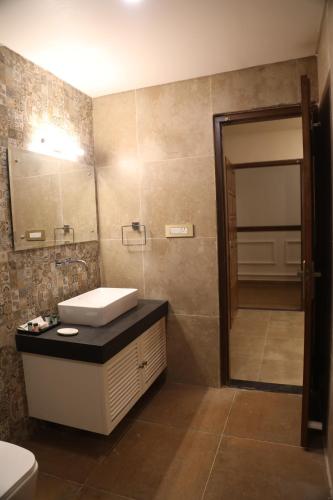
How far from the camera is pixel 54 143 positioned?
230cm

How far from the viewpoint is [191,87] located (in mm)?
2438

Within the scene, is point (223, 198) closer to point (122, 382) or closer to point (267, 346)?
point (122, 382)

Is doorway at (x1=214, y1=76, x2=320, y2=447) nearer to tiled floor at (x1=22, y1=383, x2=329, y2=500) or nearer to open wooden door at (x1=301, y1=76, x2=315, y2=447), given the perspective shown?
open wooden door at (x1=301, y1=76, x2=315, y2=447)

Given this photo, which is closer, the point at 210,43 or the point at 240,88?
the point at 210,43

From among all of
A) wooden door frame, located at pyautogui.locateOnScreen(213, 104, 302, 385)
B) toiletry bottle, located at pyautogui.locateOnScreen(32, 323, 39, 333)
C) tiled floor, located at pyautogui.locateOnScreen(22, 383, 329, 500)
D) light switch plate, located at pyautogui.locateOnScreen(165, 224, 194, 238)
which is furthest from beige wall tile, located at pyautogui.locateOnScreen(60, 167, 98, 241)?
tiled floor, located at pyautogui.locateOnScreen(22, 383, 329, 500)

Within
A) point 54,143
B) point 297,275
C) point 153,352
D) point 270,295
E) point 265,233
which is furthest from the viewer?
point 265,233

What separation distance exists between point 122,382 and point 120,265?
40.6 inches

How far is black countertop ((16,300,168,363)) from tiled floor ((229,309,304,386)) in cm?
119

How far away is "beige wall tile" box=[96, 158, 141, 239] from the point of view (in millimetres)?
2654

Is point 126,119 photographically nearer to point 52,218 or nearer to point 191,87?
point 191,87

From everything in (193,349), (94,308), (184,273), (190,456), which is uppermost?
(184,273)

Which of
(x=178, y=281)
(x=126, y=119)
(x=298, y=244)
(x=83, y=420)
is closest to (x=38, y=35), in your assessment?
(x=126, y=119)

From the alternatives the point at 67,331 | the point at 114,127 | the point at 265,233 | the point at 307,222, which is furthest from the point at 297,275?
the point at 265,233

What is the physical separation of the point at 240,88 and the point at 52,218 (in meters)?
1.59
